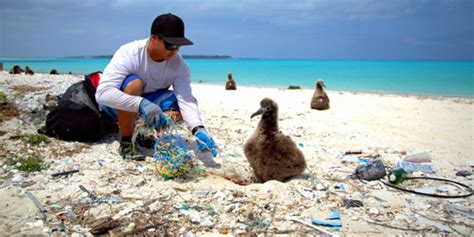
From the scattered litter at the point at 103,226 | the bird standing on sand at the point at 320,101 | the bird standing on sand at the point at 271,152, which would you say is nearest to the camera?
the scattered litter at the point at 103,226

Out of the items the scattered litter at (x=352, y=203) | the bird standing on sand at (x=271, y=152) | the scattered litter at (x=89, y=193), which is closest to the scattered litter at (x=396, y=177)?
the scattered litter at (x=352, y=203)

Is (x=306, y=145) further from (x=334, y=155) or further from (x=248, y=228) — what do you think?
(x=248, y=228)

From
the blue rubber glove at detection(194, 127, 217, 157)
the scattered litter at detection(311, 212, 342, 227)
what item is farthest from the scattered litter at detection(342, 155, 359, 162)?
the blue rubber glove at detection(194, 127, 217, 157)

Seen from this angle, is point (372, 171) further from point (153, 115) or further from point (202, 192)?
point (153, 115)

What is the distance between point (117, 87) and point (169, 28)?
1.01 meters

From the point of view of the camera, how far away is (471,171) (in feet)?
14.5

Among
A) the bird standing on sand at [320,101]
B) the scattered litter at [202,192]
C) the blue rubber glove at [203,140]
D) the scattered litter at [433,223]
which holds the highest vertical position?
the bird standing on sand at [320,101]

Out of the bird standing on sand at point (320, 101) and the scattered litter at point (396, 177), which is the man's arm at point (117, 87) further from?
the bird standing on sand at point (320, 101)

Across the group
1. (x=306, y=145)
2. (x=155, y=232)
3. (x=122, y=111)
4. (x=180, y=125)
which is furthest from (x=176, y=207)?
(x=306, y=145)

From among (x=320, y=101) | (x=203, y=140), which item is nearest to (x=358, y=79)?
(x=320, y=101)

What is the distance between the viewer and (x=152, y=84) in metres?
4.69

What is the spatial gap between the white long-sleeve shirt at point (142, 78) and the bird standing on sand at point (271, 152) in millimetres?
853

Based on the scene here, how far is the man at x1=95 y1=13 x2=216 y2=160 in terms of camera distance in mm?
4133

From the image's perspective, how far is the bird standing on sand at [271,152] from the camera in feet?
13.3
